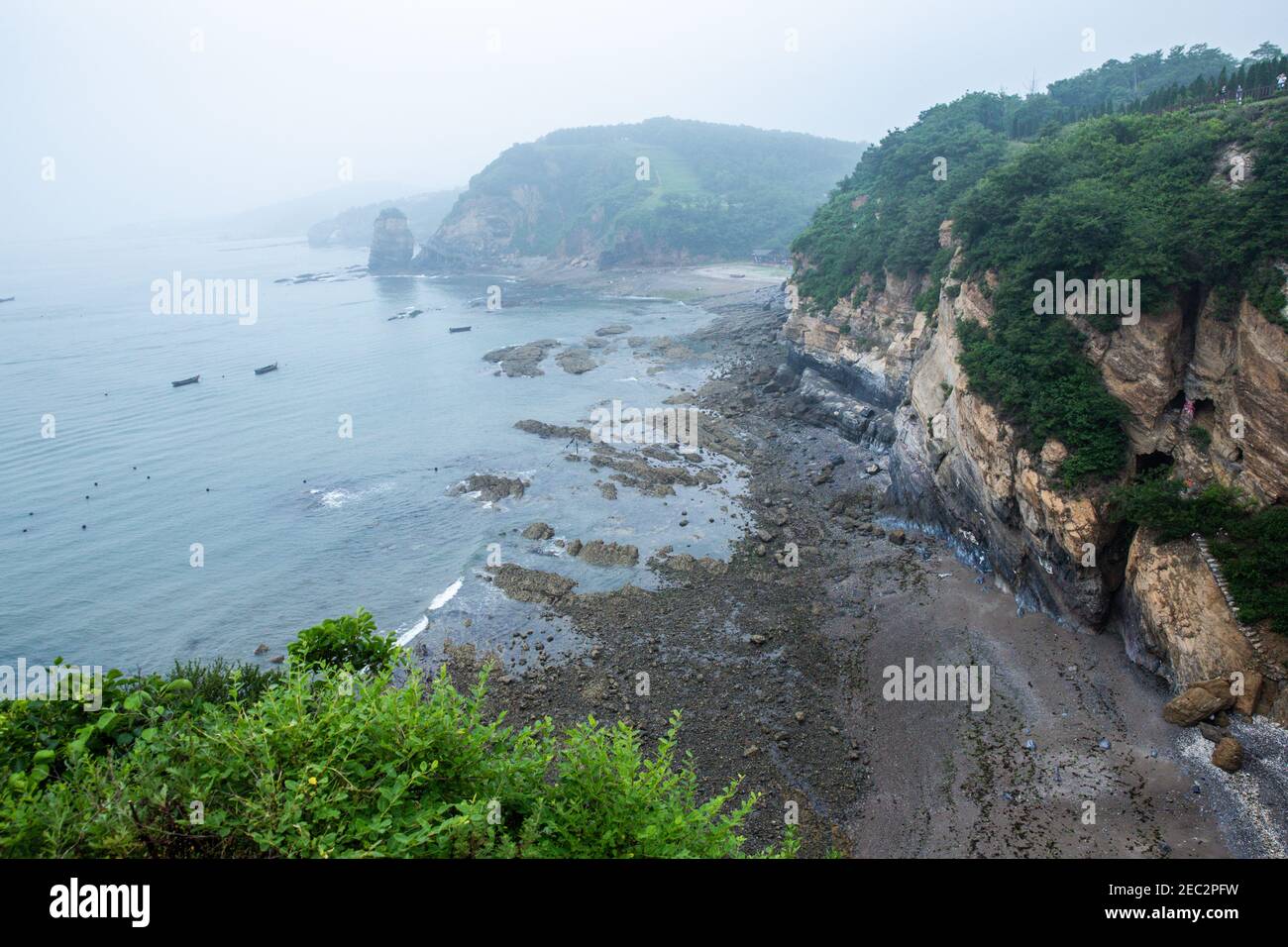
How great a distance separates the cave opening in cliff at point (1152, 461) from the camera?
930 inches

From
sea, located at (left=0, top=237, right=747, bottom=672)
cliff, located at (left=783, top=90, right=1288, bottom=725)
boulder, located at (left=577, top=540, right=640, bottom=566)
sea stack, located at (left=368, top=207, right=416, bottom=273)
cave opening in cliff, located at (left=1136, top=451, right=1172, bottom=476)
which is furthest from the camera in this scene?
sea stack, located at (left=368, top=207, right=416, bottom=273)

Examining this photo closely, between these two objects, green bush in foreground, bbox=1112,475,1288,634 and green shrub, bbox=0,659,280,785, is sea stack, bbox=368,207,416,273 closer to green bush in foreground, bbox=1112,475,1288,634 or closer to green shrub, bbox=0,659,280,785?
green bush in foreground, bbox=1112,475,1288,634

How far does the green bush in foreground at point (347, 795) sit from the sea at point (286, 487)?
73.2 feet

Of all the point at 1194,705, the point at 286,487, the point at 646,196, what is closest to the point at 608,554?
the point at 286,487

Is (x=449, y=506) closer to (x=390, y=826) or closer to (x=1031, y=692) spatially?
(x=1031, y=692)

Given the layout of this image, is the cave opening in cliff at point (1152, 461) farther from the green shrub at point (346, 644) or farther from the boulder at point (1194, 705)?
the green shrub at point (346, 644)

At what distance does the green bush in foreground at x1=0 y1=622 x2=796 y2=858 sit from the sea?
22300mm

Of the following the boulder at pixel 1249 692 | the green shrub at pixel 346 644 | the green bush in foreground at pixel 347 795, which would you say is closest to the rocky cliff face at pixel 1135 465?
the boulder at pixel 1249 692

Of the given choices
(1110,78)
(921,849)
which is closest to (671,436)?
(921,849)

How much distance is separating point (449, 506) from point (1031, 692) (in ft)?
101

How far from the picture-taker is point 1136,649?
73.5 ft

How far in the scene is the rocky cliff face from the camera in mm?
20062

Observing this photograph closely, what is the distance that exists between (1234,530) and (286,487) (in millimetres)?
45925

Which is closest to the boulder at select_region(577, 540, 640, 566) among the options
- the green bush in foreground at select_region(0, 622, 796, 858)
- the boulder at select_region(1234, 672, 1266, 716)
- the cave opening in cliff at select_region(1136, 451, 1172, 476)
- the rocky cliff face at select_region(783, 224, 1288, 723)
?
the rocky cliff face at select_region(783, 224, 1288, 723)
